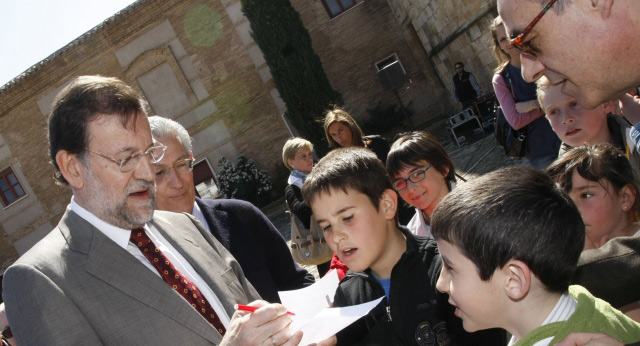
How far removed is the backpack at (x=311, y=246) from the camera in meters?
4.27

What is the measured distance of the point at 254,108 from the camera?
17406 millimetres

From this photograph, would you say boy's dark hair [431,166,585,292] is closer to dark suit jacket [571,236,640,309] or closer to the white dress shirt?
dark suit jacket [571,236,640,309]

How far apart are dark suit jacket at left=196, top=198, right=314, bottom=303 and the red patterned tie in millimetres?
807

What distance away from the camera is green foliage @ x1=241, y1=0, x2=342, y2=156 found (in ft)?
51.3

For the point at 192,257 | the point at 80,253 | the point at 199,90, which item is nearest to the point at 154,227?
the point at 192,257

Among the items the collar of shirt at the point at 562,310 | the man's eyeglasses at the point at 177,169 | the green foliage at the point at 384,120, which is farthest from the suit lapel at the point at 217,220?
the green foliage at the point at 384,120

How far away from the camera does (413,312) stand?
1917mm

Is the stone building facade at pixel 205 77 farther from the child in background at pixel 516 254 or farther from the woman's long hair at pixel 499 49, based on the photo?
the child in background at pixel 516 254

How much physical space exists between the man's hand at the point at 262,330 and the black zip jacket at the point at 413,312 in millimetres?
555

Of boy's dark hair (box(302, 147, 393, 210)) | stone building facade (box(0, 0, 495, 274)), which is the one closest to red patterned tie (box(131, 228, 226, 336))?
boy's dark hair (box(302, 147, 393, 210))

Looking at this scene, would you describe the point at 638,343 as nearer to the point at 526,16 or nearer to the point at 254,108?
the point at 526,16

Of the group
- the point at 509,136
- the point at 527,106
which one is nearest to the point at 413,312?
the point at 527,106

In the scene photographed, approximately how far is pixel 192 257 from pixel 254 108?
1573 centimetres

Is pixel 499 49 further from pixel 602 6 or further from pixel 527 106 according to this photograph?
pixel 602 6
